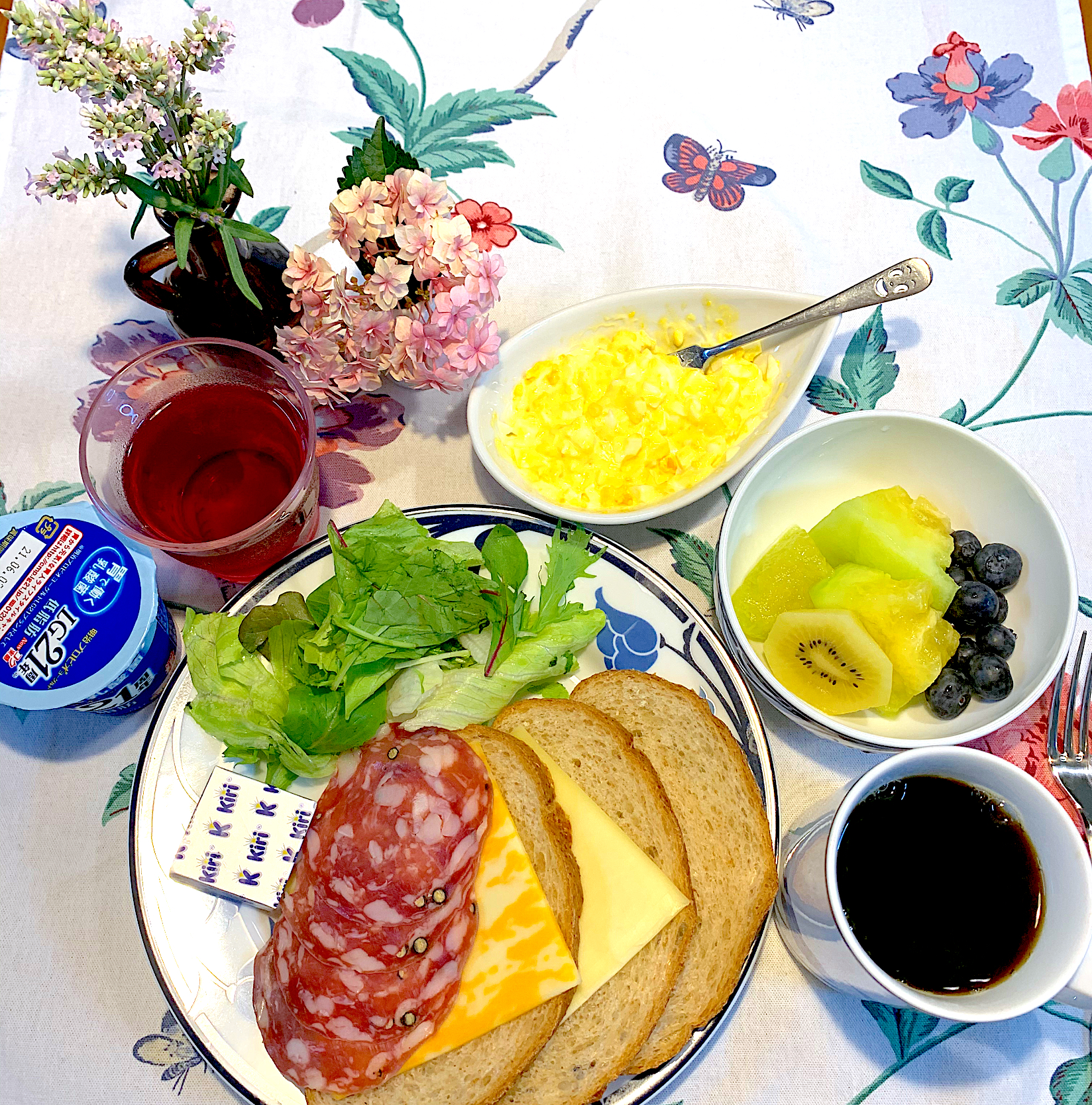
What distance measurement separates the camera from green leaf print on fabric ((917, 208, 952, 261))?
5.90 feet

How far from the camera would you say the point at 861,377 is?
1729 mm

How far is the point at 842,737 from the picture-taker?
130 centimetres

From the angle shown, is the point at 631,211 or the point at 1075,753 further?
the point at 631,211

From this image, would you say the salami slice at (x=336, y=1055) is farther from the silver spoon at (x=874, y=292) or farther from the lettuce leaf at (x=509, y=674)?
the silver spoon at (x=874, y=292)

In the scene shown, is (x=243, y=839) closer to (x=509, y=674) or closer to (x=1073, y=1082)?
(x=509, y=674)

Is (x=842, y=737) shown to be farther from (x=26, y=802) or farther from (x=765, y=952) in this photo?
(x=26, y=802)

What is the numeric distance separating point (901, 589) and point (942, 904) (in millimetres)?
478

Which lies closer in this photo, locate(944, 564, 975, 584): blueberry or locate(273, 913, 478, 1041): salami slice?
locate(273, 913, 478, 1041): salami slice

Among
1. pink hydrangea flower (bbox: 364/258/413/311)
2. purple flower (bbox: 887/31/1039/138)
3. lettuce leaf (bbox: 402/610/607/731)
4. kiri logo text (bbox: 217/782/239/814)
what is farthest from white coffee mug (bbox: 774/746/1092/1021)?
purple flower (bbox: 887/31/1039/138)

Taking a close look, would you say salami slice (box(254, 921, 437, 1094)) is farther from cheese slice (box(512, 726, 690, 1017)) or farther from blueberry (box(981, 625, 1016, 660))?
blueberry (box(981, 625, 1016, 660))

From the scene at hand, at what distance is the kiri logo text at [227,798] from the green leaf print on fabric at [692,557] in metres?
0.88

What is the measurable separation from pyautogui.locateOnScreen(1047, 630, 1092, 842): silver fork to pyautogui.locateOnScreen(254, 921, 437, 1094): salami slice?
3.78ft

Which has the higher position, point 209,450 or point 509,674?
point 209,450

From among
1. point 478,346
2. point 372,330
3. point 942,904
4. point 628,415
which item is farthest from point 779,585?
point 372,330
